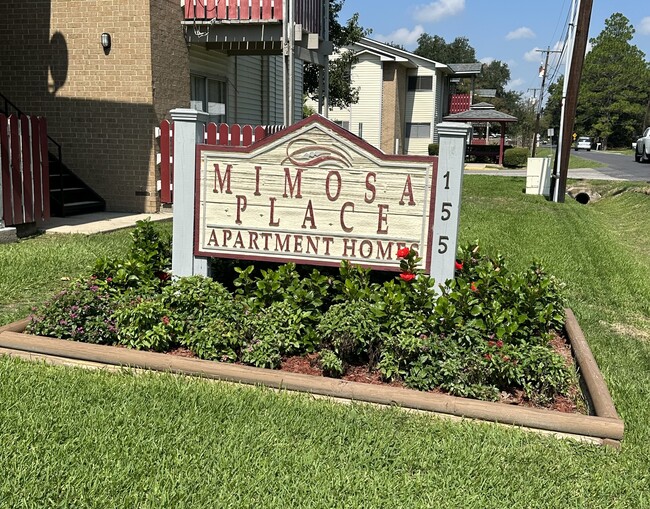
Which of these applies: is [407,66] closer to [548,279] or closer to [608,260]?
[608,260]

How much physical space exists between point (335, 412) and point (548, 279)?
1906mm

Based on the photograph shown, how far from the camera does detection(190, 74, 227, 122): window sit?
1365cm

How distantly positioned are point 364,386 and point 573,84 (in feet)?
49.8

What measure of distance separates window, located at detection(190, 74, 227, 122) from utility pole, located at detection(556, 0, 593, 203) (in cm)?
837

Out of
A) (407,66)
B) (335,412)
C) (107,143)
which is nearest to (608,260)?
(335,412)

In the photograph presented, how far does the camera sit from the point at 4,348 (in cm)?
427

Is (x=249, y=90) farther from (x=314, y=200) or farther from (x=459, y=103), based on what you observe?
(x=459, y=103)

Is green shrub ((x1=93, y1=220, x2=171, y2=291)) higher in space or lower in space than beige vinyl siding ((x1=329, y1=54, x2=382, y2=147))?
lower

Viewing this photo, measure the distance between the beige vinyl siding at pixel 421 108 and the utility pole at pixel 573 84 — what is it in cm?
2572

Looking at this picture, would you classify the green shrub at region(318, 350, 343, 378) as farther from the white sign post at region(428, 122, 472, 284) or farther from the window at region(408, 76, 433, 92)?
the window at region(408, 76, 433, 92)

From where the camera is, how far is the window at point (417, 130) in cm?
4331

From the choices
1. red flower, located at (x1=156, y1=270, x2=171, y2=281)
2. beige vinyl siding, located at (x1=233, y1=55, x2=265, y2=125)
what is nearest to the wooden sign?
red flower, located at (x1=156, y1=270, x2=171, y2=281)


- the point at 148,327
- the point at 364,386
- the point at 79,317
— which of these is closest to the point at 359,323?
the point at 364,386

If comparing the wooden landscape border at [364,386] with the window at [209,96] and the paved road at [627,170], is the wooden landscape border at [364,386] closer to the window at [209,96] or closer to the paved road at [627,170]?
the window at [209,96]
